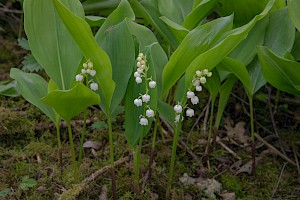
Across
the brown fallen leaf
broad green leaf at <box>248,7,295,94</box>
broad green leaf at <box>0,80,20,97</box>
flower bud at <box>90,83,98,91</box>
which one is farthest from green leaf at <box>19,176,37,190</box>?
broad green leaf at <box>248,7,295,94</box>

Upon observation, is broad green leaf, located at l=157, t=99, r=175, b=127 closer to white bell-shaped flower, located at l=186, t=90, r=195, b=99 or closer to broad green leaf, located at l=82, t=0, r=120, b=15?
white bell-shaped flower, located at l=186, t=90, r=195, b=99

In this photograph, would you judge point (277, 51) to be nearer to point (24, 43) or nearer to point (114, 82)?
point (114, 82)

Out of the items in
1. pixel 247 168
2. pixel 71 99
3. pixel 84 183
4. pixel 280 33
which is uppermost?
pixel 280 33

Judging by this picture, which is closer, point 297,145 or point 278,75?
point 278,75

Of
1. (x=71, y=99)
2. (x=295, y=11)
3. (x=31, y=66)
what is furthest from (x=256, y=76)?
(x=31, y=66)

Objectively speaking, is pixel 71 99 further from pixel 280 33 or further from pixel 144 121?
pixel 280 33

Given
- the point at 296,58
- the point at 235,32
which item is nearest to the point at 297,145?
the point at 296,58
